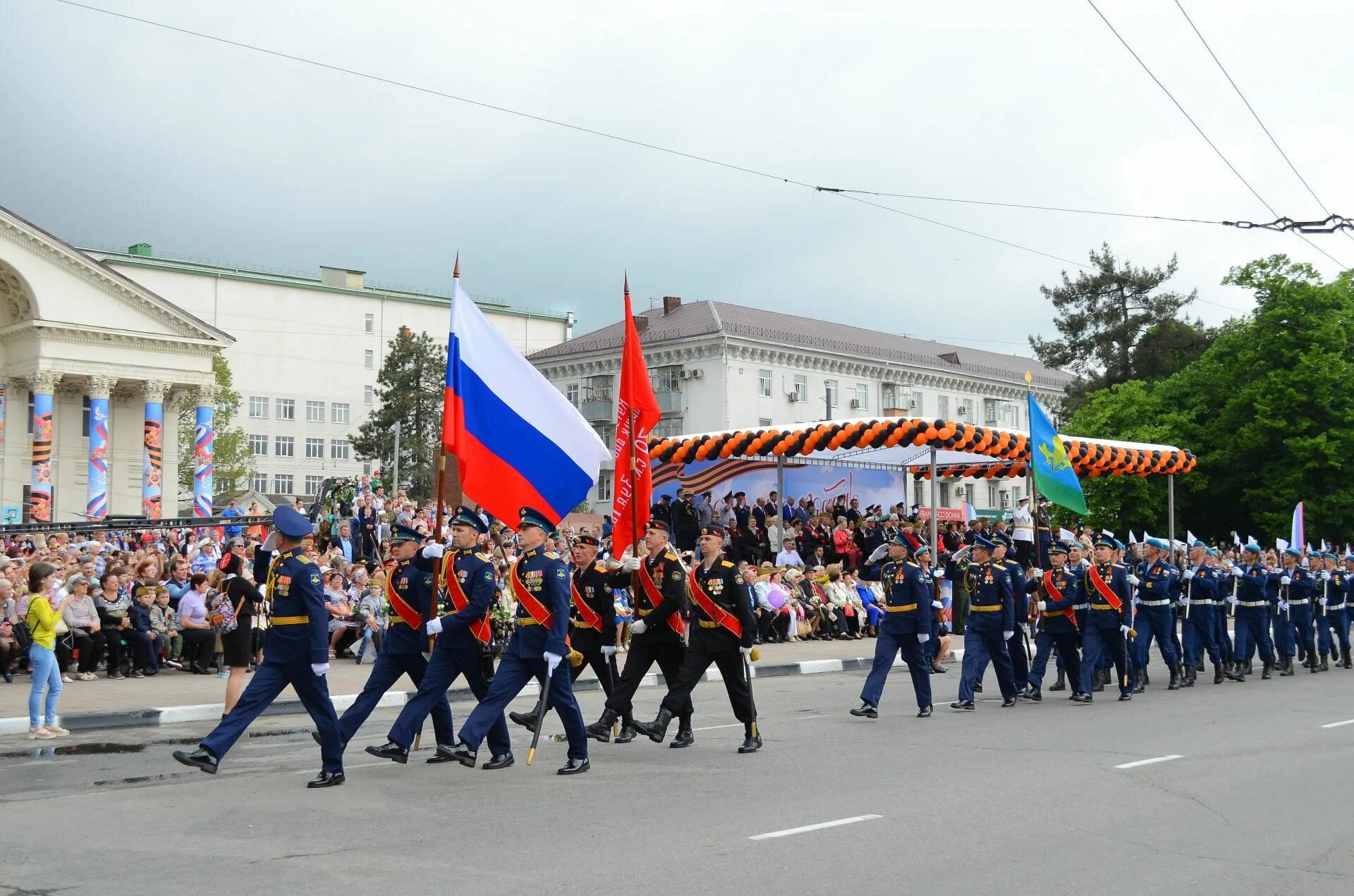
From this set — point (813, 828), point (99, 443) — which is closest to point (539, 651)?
point (813, 828)

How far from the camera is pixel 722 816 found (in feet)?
26.4

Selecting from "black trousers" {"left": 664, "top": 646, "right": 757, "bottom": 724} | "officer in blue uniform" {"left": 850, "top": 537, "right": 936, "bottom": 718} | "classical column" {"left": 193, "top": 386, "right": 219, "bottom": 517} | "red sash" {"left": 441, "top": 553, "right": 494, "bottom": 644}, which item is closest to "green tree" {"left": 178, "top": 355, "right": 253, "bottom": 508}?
"classical column" {"left": 193, "top": 386, "right": 219, "bottom": 517}

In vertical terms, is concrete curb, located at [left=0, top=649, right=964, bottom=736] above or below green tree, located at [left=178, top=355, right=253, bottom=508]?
below

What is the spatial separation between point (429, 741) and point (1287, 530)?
134ft

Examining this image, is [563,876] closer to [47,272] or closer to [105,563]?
[105,563]

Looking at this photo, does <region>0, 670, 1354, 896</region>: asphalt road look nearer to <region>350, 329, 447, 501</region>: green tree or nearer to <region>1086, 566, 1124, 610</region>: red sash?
<region>1086, 566, 1124, 610</region>: red sash

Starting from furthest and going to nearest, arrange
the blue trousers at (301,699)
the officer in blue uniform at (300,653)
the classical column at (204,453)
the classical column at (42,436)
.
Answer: the classical column at (204,453)
the classical column at (42,436)
the officer in blue uniform at (300,653)
the blue trousers at (301,699)

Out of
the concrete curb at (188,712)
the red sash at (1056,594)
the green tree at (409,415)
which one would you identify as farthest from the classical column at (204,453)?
the red sash at (1056,594)

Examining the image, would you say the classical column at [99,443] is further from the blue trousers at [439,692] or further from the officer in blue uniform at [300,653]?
the officer in blue uniform at [300,653]

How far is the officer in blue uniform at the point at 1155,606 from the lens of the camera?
17.0 meters

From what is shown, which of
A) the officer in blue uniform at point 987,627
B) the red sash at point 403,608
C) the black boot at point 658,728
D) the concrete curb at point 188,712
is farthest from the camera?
the officer in blue uniform at point 987,627

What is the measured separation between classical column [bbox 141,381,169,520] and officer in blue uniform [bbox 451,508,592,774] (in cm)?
4431

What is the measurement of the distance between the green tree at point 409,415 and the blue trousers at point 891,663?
58.5m

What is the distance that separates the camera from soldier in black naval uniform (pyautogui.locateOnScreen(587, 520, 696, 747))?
1142 centimetres
